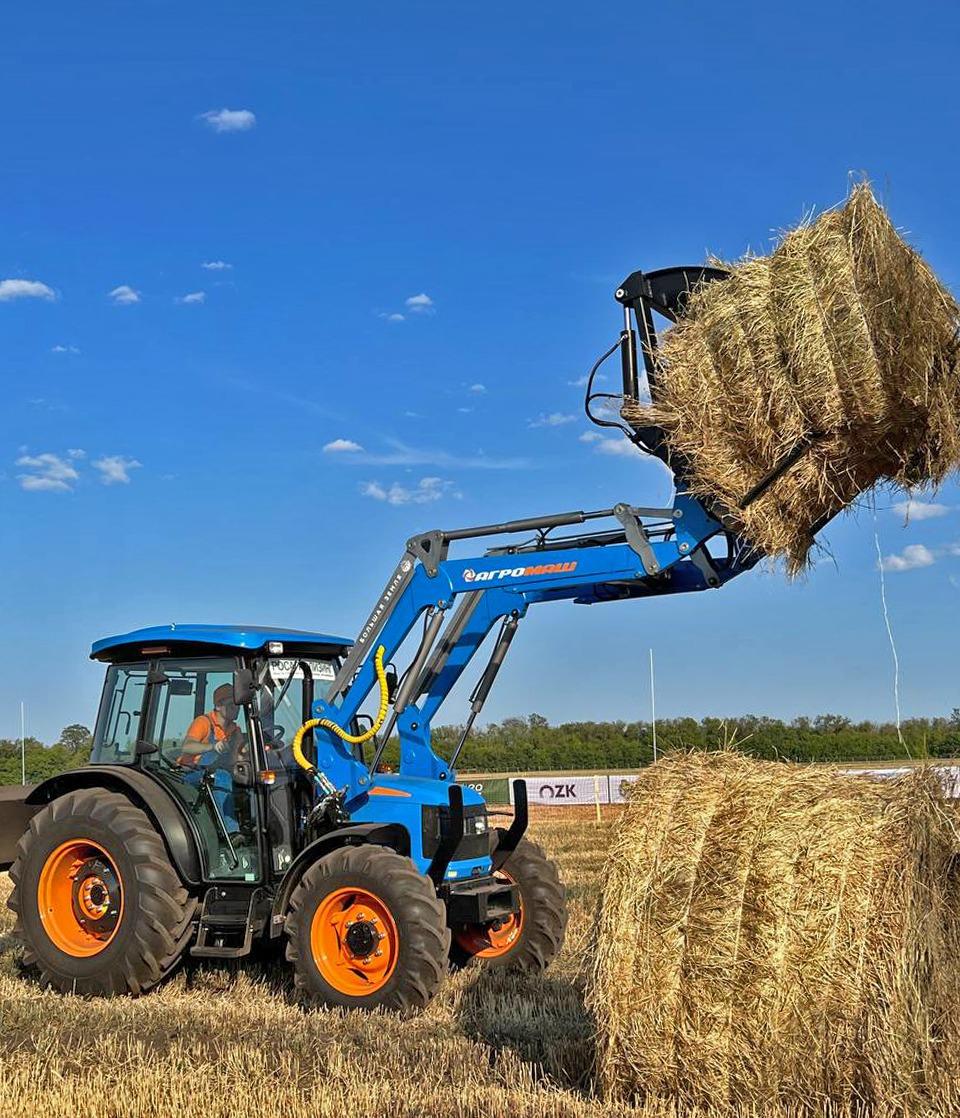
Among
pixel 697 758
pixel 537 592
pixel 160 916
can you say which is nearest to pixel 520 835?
pixel 537 592

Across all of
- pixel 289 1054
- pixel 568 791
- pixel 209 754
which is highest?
pixel 209 754

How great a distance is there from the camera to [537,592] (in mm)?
8391

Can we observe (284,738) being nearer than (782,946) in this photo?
No

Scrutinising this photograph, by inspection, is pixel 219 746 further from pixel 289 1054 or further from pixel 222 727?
pixel 289 1054

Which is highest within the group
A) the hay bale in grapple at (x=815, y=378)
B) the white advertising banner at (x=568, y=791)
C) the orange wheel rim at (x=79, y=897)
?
the hay bale in grapple at (x=815, y=378)

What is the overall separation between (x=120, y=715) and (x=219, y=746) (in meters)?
0.92

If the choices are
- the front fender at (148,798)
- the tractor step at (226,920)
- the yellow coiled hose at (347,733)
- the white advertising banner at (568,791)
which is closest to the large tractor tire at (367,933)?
the tractor step at (226,920)

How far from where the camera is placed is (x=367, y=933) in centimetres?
773

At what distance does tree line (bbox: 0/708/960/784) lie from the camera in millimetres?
6398

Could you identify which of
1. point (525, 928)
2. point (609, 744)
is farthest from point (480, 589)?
point (609, 744)

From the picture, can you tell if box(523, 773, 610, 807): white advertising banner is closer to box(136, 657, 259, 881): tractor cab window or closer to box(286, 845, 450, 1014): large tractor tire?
box(136, 657, 259, 881): tractor cab window

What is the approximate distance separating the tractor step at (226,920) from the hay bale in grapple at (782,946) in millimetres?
3175

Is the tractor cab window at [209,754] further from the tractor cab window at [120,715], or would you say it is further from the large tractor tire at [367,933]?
the large tractor tire at [367,933]

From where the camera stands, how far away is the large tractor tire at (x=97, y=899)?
810cm
